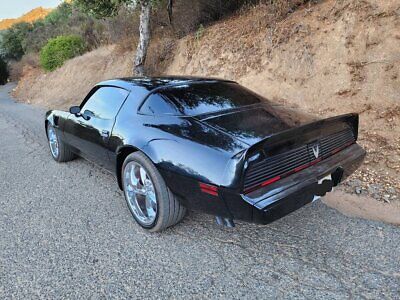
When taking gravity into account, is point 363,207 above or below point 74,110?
below

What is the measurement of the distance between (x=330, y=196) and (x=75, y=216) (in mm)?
2674

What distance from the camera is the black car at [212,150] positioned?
2311mm

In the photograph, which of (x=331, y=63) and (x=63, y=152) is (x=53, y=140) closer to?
(x=63, y=152)

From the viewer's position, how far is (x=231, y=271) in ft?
7.92

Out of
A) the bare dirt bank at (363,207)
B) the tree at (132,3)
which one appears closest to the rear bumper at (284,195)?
the bare dirt bank at (363,207)

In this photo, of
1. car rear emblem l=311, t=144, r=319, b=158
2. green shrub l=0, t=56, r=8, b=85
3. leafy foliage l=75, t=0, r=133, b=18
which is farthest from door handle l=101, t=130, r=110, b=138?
green shrub l=0, t=56, r=8, b=85

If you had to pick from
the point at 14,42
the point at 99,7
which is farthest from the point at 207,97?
the point at 14,42

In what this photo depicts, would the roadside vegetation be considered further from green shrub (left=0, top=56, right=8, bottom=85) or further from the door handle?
green shrub (left=0, top=56, right=8, bottom=85)

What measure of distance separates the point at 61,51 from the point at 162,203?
15936 mm

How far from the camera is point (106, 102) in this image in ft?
12.5

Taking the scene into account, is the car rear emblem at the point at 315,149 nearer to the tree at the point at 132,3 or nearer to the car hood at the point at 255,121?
the car hood at the point at 255,121

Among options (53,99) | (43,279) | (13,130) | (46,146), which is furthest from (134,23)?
(43,279)

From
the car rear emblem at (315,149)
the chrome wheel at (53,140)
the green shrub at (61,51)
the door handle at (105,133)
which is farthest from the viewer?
the green shrub at (61,51)

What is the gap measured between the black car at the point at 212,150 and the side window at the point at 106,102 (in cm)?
2
